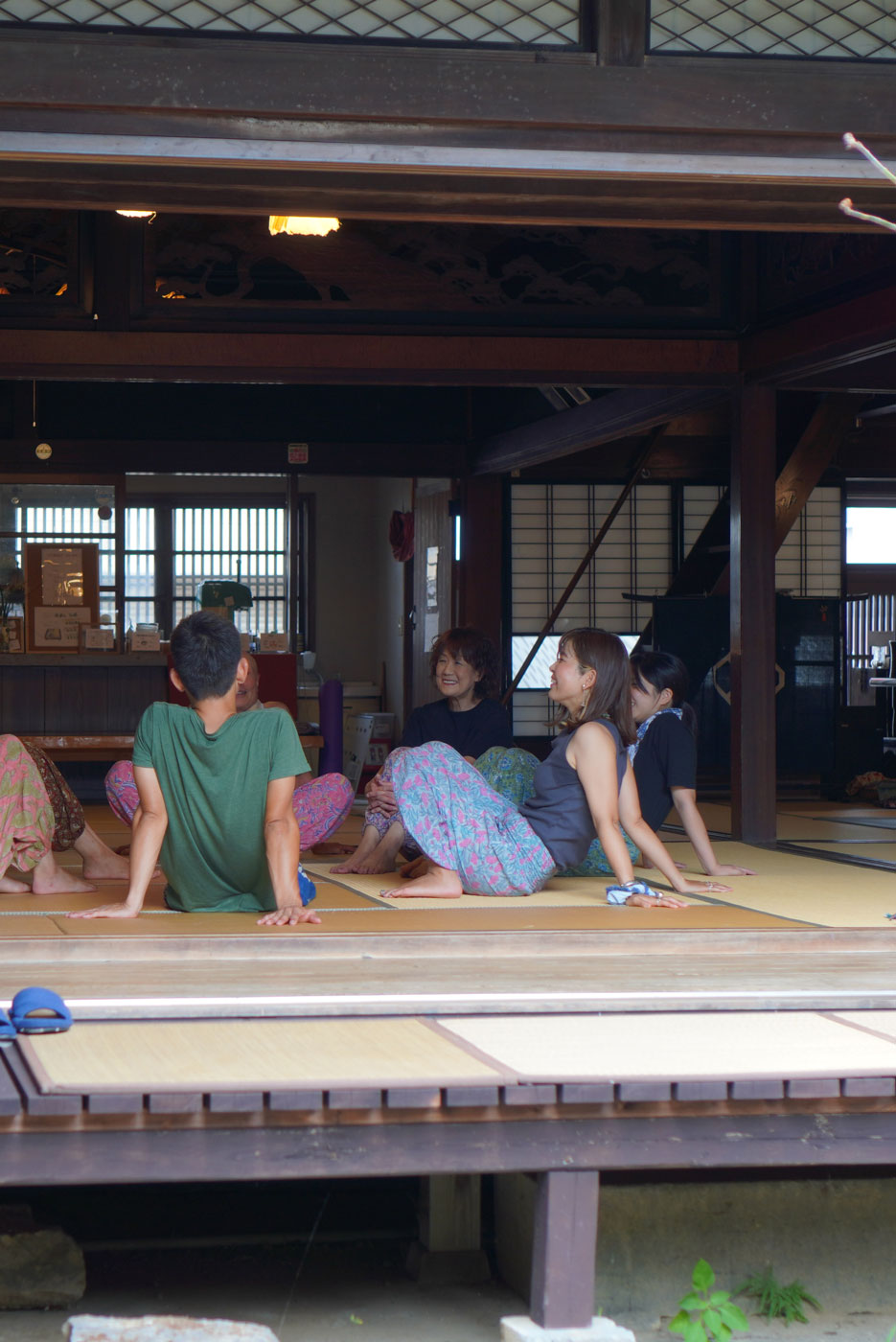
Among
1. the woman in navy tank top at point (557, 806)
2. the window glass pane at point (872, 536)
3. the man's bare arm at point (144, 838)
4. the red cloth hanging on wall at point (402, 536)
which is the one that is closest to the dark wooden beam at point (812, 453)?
the red cloth hanging on wall at point (402, 536)

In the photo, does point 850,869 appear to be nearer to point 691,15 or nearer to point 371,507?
point 691,15

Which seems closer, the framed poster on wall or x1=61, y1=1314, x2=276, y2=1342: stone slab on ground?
x1=61, y1=1314, x2=276, y2=1342: stone slab on ground

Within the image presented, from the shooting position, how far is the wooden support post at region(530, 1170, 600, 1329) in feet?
6.91

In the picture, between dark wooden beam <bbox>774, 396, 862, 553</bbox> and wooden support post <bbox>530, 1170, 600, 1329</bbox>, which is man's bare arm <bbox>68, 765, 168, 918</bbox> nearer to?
wooden support post <bbox>530, 1170, 600, 1329</bbox>

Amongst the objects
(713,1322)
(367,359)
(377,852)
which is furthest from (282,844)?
(367,359)

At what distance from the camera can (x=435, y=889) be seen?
386cm

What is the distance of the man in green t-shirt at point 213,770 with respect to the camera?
3371mm

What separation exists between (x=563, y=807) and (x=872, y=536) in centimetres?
816

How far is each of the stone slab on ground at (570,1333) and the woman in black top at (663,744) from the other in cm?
227

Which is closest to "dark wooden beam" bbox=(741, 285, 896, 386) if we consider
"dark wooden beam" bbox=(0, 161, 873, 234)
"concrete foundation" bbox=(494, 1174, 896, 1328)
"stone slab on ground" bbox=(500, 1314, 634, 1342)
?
"dark wooden beam" bbox=(0, 161, 873, 234)

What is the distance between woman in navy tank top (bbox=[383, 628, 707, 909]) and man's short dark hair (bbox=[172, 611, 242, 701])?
2.03ft

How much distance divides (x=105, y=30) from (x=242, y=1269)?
243cm

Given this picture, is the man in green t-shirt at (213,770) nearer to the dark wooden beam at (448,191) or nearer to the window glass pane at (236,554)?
the dark wooden beam at (448,191)

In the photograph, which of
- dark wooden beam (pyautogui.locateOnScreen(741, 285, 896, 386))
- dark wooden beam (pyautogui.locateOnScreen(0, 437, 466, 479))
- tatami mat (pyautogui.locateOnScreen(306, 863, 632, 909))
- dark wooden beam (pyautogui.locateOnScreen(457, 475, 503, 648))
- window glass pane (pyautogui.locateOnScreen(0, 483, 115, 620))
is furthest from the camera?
dark wooden beam (pyautogui.locateOnScreen(457, 475, 503, 648))
